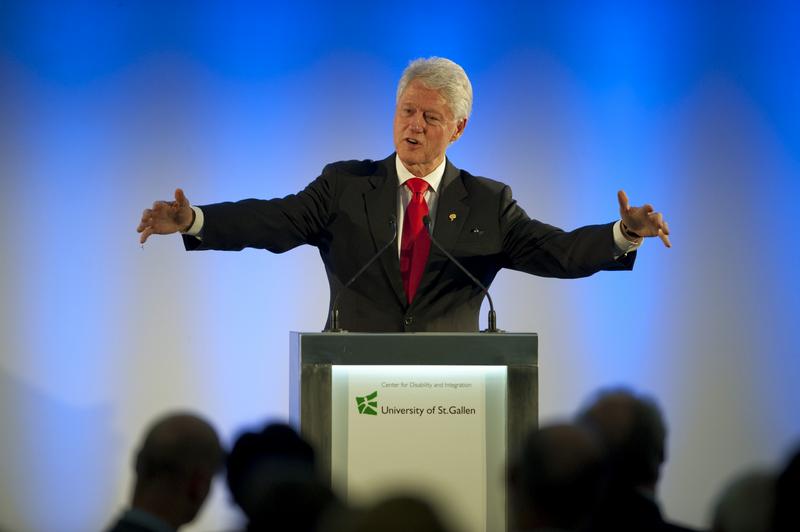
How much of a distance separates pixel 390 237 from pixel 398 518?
2286 mm

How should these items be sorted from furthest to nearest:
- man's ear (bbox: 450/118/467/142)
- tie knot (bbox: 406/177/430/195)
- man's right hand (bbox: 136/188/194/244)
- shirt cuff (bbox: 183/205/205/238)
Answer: man's ear (bbox: 450/118/467/142), tie knot (bbox: 406/177/430/195), shirt cuff (bbox: 183/205/205/238), man's right hand (bbox: 136/188/194/244)

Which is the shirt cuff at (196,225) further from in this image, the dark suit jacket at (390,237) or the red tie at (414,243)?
the red tie at (414,243)

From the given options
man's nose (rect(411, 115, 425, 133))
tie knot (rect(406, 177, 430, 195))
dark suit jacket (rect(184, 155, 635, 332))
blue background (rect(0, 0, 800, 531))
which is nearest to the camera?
dark suit jacket (rect(184, 155, 635, 332))

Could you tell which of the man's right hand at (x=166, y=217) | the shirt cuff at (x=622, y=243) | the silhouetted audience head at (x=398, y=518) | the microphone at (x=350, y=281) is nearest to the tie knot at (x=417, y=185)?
the microphone at (x=350, y=281)

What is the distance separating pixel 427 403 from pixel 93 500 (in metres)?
3.13

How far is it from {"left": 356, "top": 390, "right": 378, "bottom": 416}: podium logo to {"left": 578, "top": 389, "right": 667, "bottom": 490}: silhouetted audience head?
712mm

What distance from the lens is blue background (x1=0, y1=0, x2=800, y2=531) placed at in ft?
18.8

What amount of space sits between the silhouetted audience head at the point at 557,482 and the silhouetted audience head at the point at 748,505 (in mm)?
204

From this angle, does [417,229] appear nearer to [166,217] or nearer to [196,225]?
[196,225]

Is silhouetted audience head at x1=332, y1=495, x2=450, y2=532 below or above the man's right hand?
below

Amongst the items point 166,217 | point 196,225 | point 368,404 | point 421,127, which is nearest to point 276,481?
point 368,404

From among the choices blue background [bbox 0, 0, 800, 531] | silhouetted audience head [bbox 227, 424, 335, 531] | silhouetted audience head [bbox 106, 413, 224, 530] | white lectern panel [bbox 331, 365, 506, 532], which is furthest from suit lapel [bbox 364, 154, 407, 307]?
blue background [bbox 0, 0, 800, 531]

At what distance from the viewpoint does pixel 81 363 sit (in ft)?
18.8

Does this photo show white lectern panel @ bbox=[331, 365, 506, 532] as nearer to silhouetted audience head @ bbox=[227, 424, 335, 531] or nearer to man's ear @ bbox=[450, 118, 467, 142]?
silhouetted audience head @ bbox=[227, 424, 335, 531]
